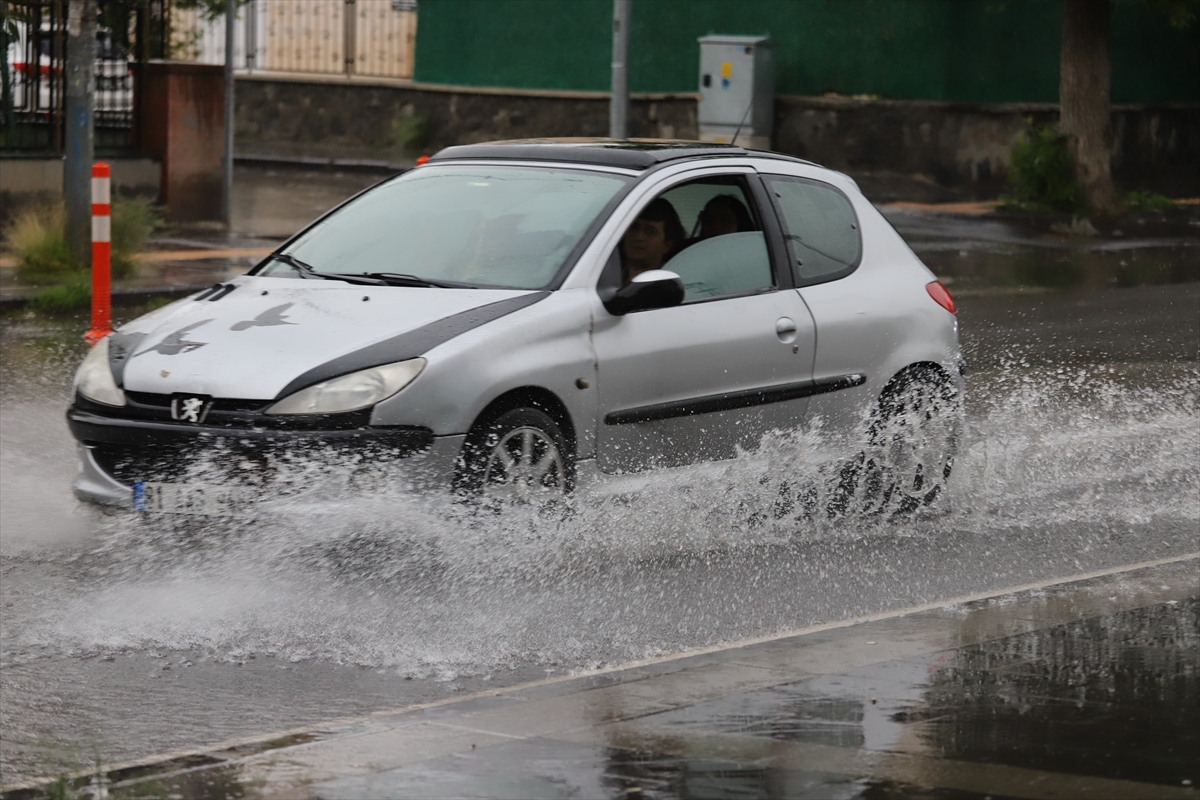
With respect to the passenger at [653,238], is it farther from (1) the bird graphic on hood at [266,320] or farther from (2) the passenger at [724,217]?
(1) the bird graphic on hood at [266,320]

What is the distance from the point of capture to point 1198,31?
2939cm

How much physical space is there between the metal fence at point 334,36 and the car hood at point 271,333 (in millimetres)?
24957

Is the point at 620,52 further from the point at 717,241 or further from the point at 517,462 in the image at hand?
the point at 517,462

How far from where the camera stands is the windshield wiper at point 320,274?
24.6ft

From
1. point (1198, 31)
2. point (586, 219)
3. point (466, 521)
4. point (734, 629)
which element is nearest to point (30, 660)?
point (466, 521)

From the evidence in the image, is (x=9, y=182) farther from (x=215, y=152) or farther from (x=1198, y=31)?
(x=1198, y=31)

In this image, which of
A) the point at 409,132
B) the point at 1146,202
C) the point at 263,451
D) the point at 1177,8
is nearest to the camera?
the point at 263,451

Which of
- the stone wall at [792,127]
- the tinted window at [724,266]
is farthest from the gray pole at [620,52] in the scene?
the tinted window at [724,266]

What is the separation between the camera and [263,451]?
259 inches

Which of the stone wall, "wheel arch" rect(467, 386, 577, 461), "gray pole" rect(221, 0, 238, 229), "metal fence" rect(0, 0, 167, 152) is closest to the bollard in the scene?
"metal fence" rect(0, 0, 167, 152)

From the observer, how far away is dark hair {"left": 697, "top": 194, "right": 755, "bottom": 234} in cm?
808

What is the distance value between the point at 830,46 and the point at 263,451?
74.4ft

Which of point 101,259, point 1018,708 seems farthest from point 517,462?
point 101,259

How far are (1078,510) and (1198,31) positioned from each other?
75.4 ft
